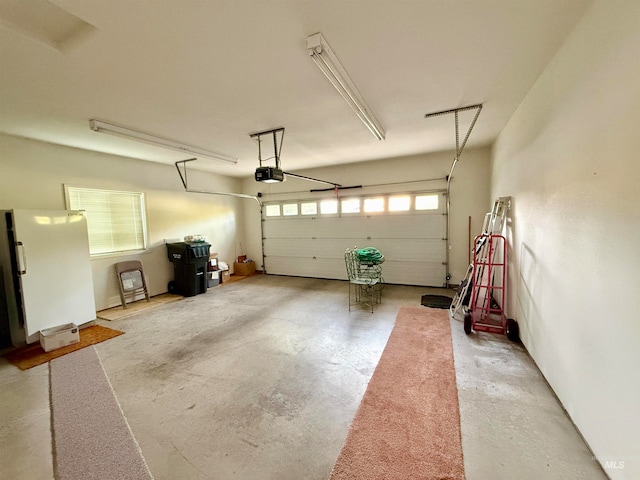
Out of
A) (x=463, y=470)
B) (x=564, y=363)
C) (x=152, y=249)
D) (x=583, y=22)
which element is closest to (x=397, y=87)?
(x=583, y=22)

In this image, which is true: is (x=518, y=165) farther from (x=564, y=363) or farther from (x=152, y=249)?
(x=152, y=249)

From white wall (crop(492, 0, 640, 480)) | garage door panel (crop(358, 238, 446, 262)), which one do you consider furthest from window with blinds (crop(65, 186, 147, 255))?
white wall (crop(492, 0, 640, 480))

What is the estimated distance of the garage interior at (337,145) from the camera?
1.50 meters

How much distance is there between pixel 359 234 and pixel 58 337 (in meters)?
5.46

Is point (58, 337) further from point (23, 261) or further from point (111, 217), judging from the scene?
point (111, 217)

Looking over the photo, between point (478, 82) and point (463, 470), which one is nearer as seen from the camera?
point (463, 470)

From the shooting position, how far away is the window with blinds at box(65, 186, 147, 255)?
14.4ft

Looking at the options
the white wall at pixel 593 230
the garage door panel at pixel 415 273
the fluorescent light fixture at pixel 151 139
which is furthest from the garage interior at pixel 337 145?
the garage door panel at pixel 415 273

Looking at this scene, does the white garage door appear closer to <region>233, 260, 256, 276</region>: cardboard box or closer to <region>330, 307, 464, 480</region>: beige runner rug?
<region>233, 260, 256, 276</region>: cardboard box

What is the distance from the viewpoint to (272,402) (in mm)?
2154

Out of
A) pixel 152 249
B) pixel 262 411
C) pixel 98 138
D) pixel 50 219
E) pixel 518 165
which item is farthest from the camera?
pixel 152 249

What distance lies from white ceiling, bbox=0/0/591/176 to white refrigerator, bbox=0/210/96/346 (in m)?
1.22

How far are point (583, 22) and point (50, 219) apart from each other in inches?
229

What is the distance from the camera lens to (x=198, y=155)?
4711 mm
